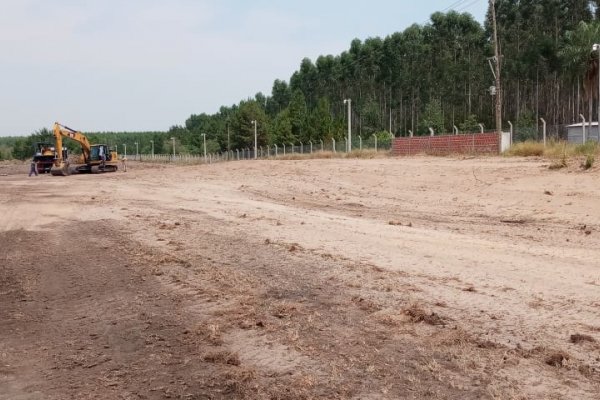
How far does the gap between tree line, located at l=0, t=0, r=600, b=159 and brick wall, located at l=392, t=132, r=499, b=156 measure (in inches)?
951

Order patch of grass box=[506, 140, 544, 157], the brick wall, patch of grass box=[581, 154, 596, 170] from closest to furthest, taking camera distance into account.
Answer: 1. patch of grass box=[581, 154, 596, 170]
2. patch of grass box=[506, 140, 544, 157]
3. the brick wall

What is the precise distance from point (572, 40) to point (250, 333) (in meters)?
60.5

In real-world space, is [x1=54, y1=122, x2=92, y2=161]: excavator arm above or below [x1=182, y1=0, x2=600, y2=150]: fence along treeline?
below

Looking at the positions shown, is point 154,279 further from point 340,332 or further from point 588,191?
point 588,191

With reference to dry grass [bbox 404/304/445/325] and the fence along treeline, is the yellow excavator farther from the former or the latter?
dry grass [bbox 404/304/445/325]

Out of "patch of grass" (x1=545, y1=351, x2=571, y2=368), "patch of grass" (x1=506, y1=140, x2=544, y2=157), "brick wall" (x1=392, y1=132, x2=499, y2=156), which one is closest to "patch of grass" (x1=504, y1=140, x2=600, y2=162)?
"patch of grass" (x1=506, y1=140, x2=544, y2=157)

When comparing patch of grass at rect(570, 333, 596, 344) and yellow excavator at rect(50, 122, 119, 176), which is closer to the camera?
patch of grass at rect(570, 333, 596, 344)

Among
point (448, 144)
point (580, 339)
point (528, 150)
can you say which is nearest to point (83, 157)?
point (448, 144)

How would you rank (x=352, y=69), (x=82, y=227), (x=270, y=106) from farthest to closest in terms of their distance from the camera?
1. (x=270, y=106)
2. (x=352, y=69)
3. (x=82, y=227)

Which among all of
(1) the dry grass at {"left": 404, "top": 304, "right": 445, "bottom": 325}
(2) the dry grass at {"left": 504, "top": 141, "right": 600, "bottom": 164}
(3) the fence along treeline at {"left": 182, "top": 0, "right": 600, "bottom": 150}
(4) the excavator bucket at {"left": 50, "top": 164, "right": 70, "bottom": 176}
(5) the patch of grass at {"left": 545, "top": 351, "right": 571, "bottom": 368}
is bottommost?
(5) the patch of grass at {"left": 545, "top": 351, "right": 571, "bottom": 368}

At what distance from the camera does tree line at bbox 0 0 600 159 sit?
74312 millimetres

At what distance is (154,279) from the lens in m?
8.38

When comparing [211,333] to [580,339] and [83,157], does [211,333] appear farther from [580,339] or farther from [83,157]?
[83,157]

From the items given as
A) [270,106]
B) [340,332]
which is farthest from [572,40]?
[270,106]
